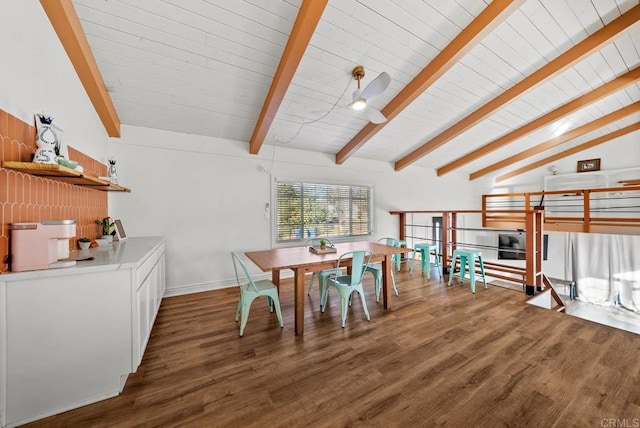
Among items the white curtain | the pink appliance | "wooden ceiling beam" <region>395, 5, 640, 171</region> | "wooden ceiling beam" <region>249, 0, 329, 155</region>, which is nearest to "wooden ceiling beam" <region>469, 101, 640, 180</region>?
the white curtain

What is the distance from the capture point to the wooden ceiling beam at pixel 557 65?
8.34ft

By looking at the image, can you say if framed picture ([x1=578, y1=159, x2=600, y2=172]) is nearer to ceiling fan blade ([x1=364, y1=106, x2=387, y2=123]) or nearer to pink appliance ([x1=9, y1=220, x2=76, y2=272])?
ceiling fan blade ([x1=364, y1=106, x2=387, y2=123])

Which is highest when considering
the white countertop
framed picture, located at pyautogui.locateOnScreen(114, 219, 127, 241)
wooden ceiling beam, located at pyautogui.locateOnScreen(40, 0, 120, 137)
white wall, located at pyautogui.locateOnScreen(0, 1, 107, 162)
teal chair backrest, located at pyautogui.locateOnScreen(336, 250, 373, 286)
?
wooden ceiling beam, located at pyautogui.locateOnScreen(40, 0, 120, 137)

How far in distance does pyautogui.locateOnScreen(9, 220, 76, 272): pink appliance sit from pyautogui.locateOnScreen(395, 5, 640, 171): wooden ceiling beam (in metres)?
5.18

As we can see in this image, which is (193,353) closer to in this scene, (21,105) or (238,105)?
(21,105)

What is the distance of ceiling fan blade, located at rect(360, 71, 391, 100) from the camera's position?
7.46 feet

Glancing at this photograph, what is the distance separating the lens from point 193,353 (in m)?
2.20

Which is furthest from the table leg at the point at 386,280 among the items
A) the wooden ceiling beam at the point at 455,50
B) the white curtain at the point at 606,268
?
the white curtain at the point at 606,268

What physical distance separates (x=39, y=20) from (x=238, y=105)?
1799 millimetres

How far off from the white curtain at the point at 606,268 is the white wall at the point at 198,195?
6.87 m

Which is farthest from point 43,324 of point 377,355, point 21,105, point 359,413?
point 377,355

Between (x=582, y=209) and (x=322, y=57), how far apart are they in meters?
7.68

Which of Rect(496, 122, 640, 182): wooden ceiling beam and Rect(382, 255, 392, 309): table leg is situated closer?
Rect(382, 255, 392, 309): table leg

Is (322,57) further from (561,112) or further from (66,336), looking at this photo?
(561,112)
